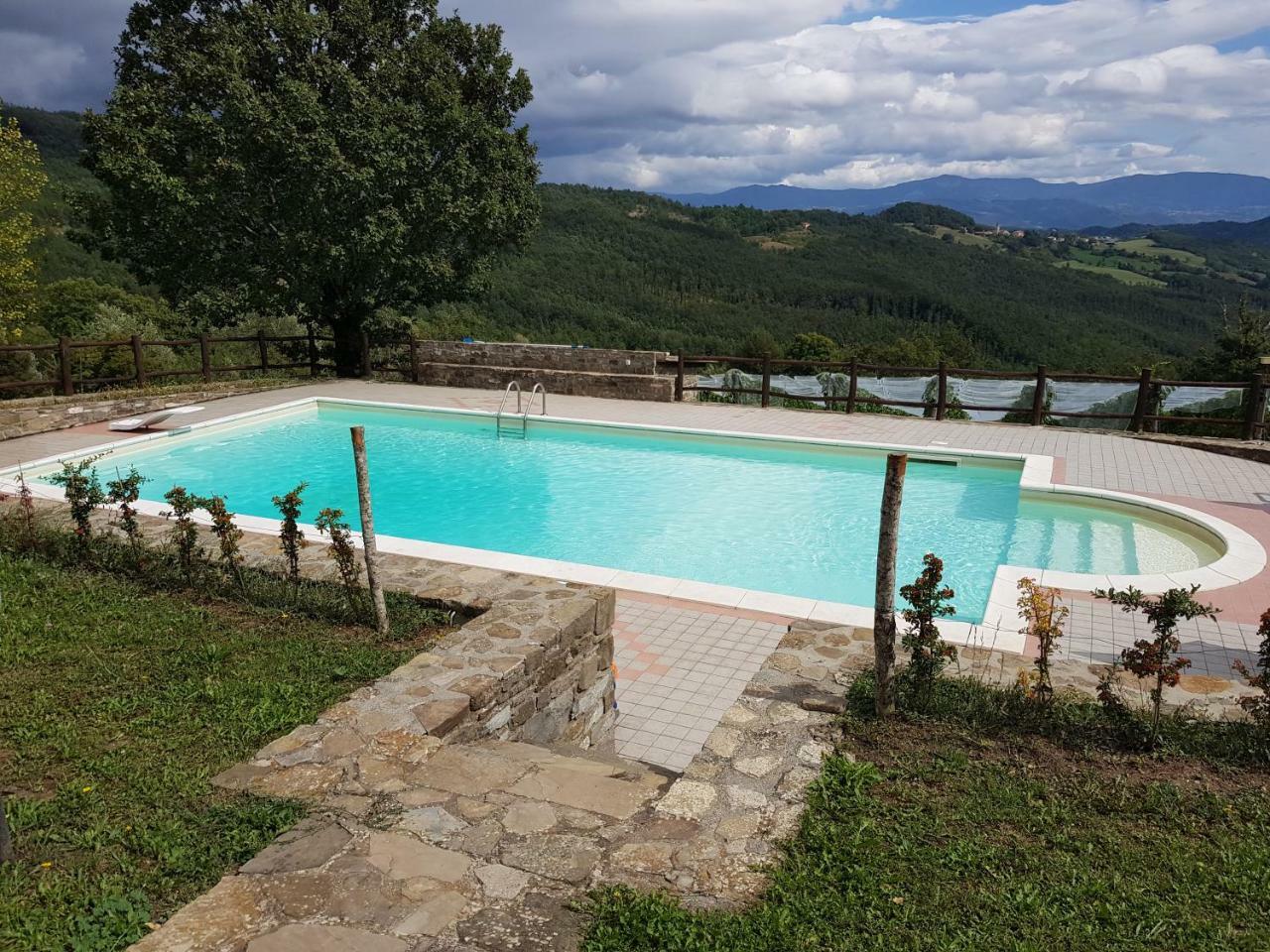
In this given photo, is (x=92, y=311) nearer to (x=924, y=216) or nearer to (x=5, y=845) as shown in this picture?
(x=5, y=845)

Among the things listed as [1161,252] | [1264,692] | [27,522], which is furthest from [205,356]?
[1161,252]

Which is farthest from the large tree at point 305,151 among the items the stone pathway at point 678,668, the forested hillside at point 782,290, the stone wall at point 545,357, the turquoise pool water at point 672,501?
the forested hillside at point 782,290

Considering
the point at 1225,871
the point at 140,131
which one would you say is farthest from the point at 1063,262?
the point at 1225,871

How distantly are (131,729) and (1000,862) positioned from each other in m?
3.69

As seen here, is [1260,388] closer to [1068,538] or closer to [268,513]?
[1068,538]

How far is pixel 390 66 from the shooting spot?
52.5 ft

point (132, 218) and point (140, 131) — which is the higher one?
point (140, 131)

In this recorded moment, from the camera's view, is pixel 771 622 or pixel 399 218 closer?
pixel 771 622

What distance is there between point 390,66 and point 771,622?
14.7 metres

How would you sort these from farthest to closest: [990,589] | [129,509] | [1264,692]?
[990,589] → [129,509] → [1264,692]

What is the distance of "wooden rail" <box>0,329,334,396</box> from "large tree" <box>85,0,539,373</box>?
3.64 ft

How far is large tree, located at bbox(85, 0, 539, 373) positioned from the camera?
14.8 meters

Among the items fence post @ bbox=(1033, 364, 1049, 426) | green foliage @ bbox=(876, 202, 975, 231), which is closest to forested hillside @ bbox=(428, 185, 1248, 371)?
green foliage @ bbox=(876, 202, 975, 231)

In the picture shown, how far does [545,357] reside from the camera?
644 inches
